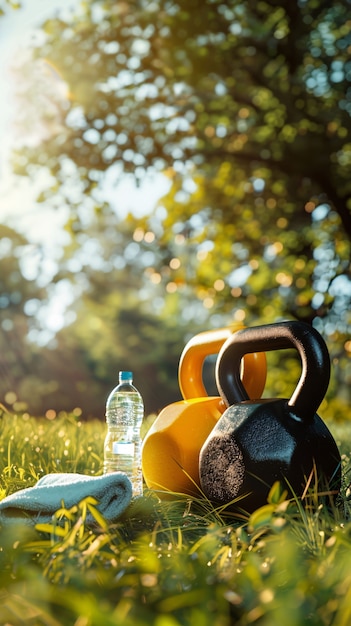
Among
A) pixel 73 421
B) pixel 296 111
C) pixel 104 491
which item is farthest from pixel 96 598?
pixel 296 111

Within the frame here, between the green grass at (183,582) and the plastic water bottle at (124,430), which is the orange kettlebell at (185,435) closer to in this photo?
the plastic water bottle at (124,430)

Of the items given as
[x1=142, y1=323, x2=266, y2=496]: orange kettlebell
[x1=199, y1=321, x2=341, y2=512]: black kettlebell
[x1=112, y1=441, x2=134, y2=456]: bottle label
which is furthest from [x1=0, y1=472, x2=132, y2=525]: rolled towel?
[x1=112, y1=441, x2=134, y2=456]: bottle label

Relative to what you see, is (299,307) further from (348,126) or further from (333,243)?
(348,126)

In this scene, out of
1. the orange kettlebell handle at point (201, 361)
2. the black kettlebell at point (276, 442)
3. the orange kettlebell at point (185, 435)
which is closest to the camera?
the black kettlebell at point (276, 442)

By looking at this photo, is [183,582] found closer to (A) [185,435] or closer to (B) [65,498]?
(B) [65,498]

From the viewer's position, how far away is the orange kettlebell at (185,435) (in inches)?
121

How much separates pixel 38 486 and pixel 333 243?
7.57 m

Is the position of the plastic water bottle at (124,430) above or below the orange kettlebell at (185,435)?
below

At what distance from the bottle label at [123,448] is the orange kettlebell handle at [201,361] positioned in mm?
421

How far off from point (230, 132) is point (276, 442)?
26.8 feet

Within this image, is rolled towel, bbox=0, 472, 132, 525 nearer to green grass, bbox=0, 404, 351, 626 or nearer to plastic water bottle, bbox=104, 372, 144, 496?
green grass, bbox=0, 404, 351, 626

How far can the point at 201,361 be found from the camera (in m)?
3.57

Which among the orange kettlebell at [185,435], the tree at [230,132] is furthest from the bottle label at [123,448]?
the tree at [230,132]

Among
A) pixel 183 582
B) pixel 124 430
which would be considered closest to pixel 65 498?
pixel 183 582
